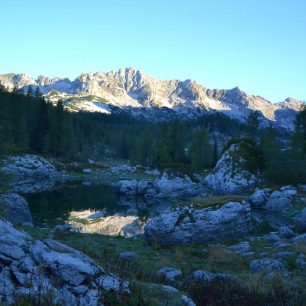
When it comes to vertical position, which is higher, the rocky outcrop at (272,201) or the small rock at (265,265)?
the small rock at (265,265)

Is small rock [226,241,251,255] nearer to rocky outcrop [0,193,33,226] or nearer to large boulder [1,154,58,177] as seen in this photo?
rocky outcrop [0,193,33,226]

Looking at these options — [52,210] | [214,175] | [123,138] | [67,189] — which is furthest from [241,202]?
[123,138]

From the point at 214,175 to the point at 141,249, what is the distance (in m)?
39.1

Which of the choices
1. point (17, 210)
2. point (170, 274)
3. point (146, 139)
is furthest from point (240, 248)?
point (146, 139)

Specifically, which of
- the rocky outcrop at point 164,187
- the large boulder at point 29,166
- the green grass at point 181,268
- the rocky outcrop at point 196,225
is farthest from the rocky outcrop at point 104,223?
the large boulder at point 29,166

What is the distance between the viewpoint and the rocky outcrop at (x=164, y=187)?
5980 cm

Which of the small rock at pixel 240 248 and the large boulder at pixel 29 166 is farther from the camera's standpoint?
the large boulder at pixel 29 166

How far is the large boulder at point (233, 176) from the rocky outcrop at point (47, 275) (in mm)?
45710

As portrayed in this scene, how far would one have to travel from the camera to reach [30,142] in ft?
321

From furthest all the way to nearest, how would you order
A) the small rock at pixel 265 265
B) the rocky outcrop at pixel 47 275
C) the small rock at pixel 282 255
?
the small rock at pixel 282 255 → the small rock at pixel 265 265 → the rocky outcrop at pixel 47 275

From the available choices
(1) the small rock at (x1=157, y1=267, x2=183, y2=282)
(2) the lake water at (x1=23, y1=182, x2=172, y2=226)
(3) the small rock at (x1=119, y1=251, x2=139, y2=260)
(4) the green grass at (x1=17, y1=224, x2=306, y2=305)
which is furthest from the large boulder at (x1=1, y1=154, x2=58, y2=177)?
(1) the small rock at (x1=157, y1=267, x2=183, y2=282)

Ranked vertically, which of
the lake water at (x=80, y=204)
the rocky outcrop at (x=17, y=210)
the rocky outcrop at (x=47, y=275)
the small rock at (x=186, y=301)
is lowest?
the lake water at (x=80, y=204)

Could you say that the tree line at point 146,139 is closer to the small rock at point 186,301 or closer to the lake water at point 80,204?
the lake water at point 80,204

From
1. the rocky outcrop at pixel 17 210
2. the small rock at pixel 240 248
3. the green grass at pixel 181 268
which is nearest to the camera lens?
the green grass at pixel 181 268
